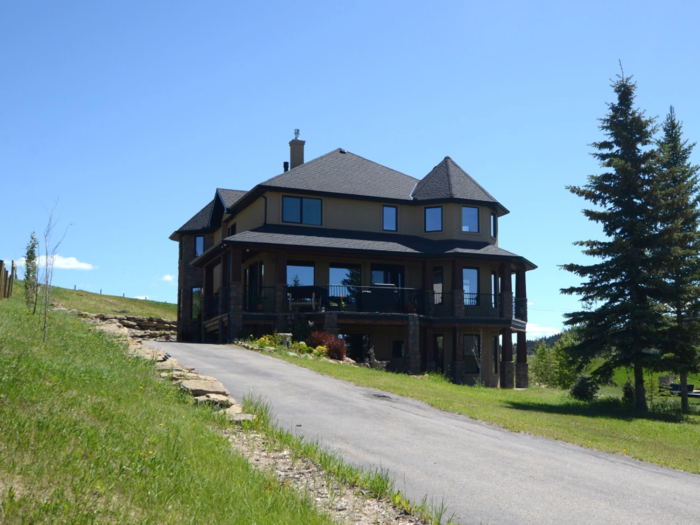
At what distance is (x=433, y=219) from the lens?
108 feet

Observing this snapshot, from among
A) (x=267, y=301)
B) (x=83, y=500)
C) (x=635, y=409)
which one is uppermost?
(x=267, y=301)

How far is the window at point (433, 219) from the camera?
32.8 meters

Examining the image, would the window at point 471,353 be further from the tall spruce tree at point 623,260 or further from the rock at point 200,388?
the rock at point 200,388

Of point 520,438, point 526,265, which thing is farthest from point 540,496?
point 526,265

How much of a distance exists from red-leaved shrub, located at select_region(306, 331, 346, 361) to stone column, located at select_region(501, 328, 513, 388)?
31.8 feet

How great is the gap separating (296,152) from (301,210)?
265 inches

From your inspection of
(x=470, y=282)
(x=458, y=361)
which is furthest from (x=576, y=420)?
(x=470, y=282)

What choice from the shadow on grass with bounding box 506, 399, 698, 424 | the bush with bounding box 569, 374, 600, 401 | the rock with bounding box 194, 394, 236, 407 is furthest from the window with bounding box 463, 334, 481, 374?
the rock with bounding box 194, 394, 236, 407

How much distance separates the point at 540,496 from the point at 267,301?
69.0 ft

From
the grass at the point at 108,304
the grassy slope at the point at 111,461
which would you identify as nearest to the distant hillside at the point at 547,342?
the grass at the point at 108,304

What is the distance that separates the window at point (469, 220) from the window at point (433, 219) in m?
1.17

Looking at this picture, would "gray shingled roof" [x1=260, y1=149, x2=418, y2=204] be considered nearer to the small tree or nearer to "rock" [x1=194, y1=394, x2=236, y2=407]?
the small tree

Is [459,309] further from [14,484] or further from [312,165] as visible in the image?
[14,484]

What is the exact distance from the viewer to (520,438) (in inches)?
496
